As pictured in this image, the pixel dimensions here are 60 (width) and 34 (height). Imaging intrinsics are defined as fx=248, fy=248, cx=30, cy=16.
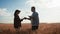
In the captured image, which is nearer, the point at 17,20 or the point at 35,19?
the point at 35,19

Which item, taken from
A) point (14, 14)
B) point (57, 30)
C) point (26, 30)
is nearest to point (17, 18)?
point (14, 14)

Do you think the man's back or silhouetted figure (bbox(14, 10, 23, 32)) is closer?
the man's back

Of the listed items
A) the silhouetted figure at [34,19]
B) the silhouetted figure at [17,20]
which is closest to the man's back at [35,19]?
the silhouetted figure at [34,19]

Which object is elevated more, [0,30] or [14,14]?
[14,14]

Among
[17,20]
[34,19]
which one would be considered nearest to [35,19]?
[34,19]

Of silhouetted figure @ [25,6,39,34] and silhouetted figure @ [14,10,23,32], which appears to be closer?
silhouetted figure @ [25,6,39,34]

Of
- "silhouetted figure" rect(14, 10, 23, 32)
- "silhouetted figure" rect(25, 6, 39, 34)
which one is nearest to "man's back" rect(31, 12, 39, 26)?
"silhouetted figure" rect(25, 6, 39, 34)

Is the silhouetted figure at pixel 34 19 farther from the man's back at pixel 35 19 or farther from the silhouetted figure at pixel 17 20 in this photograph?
the silhouetted figure at pixel 17 20

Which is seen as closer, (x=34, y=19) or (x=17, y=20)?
(x=34, y=19)

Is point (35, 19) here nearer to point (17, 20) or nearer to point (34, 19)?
point (34, 19)

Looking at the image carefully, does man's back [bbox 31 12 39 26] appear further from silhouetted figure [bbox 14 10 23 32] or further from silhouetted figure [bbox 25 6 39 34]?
silhouetted figure [bbox 14 10 23 32]

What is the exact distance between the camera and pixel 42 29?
8461 mm

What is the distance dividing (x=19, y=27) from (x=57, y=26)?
169 centimetres

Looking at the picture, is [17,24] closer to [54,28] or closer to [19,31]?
[19,31]
